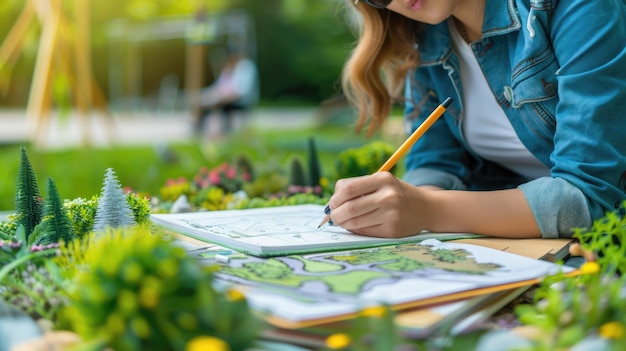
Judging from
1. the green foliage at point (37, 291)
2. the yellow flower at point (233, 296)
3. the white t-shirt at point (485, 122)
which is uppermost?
the white t-shirt at point (485, 122)

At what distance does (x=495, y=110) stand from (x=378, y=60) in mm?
243

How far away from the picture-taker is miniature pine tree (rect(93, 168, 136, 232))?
717mm

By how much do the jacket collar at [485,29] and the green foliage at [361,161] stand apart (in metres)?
0.21

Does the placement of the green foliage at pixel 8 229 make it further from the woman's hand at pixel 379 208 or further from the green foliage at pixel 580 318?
the green foliage at pixel 580 318

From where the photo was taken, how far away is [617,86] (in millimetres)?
852

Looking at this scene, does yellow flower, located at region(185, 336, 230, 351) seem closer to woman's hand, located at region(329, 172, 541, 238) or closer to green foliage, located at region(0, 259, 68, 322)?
green foliage, located at region(0, 259, 68, 322)

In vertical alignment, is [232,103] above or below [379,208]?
above

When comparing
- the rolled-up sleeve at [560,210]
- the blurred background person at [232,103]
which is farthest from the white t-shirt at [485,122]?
the blurred background person at [232,103]

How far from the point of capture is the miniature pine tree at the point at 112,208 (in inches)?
28.2

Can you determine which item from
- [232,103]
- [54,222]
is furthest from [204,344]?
[232,103]

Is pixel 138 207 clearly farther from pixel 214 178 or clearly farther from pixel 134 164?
pixel 134 164

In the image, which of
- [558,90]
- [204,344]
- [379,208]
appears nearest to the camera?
[204,344]

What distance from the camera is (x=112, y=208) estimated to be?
72cm

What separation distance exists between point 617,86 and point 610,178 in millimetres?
116
